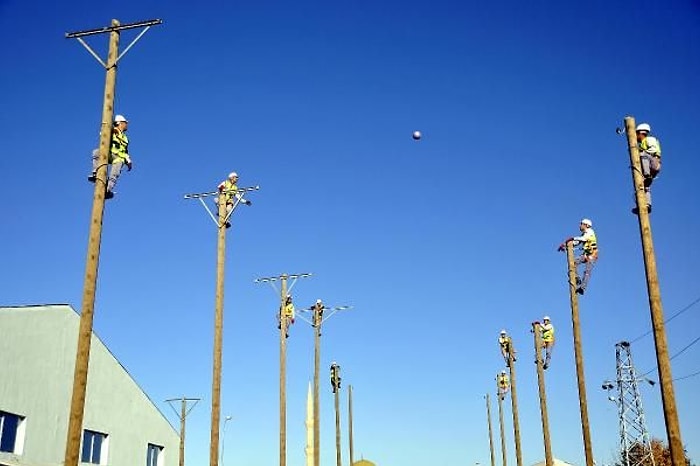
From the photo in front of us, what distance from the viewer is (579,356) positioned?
22188 mm

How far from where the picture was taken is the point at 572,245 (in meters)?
22.5

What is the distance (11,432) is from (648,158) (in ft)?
68.1

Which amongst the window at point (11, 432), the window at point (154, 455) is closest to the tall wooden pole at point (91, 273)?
the window at point (11, 432)

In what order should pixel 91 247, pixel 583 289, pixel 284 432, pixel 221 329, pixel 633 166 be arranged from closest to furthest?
pixel 91 247, pixel 633 166, pixel 221 329, pixel 583 289, pixel 284 432

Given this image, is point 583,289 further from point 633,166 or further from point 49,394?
point 49,394

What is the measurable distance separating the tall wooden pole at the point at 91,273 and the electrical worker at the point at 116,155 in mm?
220

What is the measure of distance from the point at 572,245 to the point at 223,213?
10027mm

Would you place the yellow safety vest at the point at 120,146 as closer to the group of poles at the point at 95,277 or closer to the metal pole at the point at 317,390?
the group of poles at the point at 95,277

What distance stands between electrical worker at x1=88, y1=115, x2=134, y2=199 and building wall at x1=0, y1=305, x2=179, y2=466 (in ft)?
44.0

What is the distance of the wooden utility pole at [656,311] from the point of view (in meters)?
12.3

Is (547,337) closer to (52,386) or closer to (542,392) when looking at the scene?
(542,392)

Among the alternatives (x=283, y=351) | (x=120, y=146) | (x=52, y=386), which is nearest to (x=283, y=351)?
(x=283, y=351)

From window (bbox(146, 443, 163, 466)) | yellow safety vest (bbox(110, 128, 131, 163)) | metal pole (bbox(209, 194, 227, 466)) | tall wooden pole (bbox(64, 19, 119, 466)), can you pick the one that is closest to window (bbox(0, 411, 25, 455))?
metal pole (bbox(209, 194, 227, 466))

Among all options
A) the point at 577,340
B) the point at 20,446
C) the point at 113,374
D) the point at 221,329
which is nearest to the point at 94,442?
the point at 113,374
